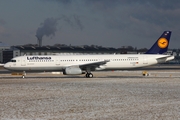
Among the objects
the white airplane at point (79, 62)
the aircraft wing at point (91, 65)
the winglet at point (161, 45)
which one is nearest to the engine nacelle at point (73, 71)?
the white airplane at point (79, 62)

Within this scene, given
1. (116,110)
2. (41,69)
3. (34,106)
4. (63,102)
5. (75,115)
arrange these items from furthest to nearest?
1. (41,69)
2. (63,102)
3. (34,106)
4. (116,110)
5. (75,115)

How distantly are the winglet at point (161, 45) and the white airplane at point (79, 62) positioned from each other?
5.83 ft

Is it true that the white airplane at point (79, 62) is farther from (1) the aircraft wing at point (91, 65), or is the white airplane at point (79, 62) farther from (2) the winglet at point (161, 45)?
(2) the winglet at point (161, 45)

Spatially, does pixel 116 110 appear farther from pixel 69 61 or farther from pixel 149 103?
pixel 69 61

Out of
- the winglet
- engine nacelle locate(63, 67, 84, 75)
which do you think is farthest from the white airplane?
the winglet

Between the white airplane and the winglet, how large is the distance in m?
1.78

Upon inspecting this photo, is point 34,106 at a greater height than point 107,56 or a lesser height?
lesser

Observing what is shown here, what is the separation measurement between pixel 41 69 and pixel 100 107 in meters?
29.9

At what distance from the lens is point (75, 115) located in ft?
48.8

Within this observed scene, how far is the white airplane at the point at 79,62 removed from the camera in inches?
1815

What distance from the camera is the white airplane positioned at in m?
46.1

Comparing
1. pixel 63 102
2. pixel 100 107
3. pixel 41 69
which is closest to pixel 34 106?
pixel 63 102

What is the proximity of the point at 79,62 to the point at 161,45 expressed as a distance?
12.8m

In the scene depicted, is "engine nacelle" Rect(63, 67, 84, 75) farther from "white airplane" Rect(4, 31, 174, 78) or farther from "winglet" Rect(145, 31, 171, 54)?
"winglet" Rect(145, 31, 171, 54)
